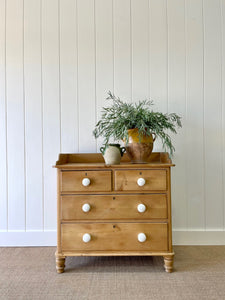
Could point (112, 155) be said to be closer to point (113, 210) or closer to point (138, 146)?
point (138, 146)

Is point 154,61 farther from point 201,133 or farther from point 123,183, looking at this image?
point 123,183

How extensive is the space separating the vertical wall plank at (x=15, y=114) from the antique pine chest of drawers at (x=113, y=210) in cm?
66

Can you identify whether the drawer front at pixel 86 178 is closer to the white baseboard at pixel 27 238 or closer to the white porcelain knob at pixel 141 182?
the white porcelain knob at pixel 141 182

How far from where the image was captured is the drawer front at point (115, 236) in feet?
5.11

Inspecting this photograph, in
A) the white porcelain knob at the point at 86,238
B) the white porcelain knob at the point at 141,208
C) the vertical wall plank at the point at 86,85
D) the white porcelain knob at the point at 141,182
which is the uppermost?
the vertical wall plank at the point at 86,85

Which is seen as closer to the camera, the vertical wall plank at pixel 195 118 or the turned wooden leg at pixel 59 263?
the turned wooden leg at pixel 59 263

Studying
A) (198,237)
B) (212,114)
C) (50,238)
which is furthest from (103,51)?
(198,237)

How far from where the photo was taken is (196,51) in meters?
2.06

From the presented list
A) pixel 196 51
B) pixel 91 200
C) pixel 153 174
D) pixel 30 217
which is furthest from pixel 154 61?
pixel 30 217

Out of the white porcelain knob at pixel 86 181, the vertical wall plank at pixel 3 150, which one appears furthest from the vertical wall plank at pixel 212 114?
the vertical wall plank at pixel 3 150

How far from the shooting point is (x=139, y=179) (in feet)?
5.10

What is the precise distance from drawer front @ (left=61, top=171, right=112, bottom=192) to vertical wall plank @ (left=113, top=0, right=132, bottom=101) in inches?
31.0

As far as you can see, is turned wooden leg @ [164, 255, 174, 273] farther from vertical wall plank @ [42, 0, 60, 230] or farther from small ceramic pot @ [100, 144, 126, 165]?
vertical wall plank @ [42, 0, 60, 230]

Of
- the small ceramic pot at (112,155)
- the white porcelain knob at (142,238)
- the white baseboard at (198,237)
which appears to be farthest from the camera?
the white baseboard at (198,237)
